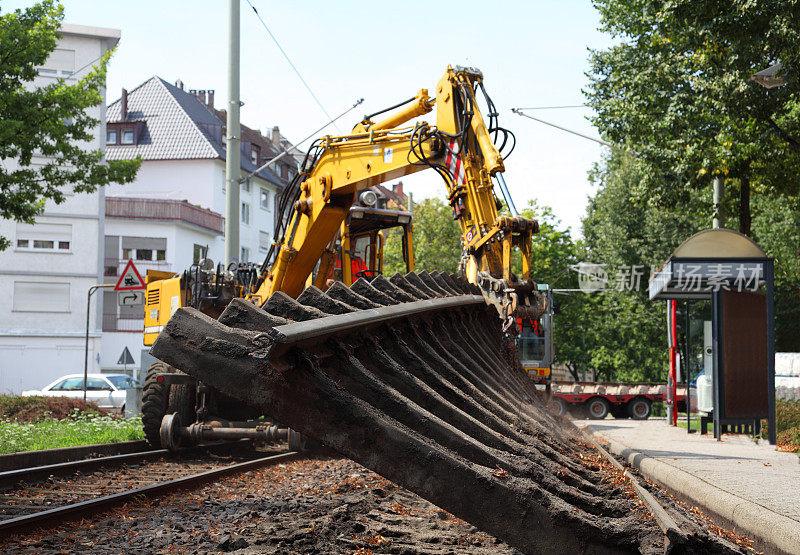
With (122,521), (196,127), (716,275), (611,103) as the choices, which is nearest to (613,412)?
(611,103)

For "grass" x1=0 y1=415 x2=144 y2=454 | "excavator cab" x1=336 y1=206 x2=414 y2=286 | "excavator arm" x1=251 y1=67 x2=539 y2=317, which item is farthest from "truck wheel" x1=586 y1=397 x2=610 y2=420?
"excavator arm" x1=251 y1=67 x2=539 y2=317

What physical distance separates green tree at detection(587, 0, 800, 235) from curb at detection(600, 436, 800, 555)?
8006mm

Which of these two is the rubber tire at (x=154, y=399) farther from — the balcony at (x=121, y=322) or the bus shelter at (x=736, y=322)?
the balcony at (x=121, y=322)

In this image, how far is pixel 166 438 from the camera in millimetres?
11734

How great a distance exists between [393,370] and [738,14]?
13.1 m

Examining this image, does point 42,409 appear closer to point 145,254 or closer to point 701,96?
point 701,96

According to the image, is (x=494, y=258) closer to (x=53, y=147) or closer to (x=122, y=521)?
(x=122, y=521)

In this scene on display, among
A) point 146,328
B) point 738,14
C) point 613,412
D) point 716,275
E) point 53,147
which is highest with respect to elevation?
point 738,14

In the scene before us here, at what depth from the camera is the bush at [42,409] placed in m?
17.2

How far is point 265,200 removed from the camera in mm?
64438

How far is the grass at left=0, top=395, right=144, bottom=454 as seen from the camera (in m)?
12.6

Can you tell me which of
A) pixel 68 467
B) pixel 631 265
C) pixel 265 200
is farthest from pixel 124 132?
pixel 68 467

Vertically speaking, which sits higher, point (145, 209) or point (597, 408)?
point (145, 209)

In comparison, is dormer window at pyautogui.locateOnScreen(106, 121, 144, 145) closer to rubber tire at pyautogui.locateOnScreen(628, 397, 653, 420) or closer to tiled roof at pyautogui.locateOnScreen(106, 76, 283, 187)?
tiled roof at pyautogui.locateOnScreen(106, 76, 283, 187)
